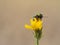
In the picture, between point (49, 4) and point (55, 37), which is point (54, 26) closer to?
point (55, 37)

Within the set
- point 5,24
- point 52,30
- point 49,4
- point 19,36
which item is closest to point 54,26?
point 52,30

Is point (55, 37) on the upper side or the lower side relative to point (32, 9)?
lower

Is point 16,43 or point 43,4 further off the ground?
point 43,4

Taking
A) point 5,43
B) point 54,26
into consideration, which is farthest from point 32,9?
point 5,43

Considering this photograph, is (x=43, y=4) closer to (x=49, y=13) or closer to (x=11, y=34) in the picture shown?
(x=49, y=13)

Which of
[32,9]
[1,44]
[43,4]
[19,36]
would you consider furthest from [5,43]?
[43,4]

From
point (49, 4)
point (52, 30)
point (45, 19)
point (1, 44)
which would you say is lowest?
point (1, 44)
